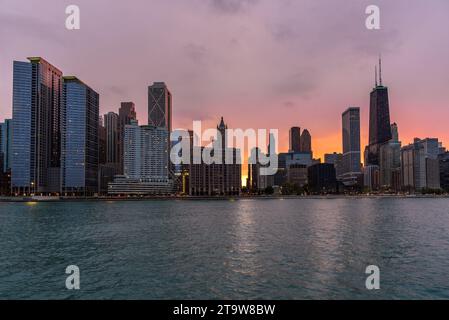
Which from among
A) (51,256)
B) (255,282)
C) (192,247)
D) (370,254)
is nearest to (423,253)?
(370,254)

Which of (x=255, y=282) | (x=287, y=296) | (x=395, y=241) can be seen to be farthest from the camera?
(x=395, y=241)

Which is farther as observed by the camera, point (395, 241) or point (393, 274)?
point (395, 241)

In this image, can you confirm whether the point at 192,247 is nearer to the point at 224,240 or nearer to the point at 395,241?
the point at 224,240

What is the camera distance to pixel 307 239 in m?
59.2

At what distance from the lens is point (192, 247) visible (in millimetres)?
51594

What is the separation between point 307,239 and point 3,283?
143 ft
